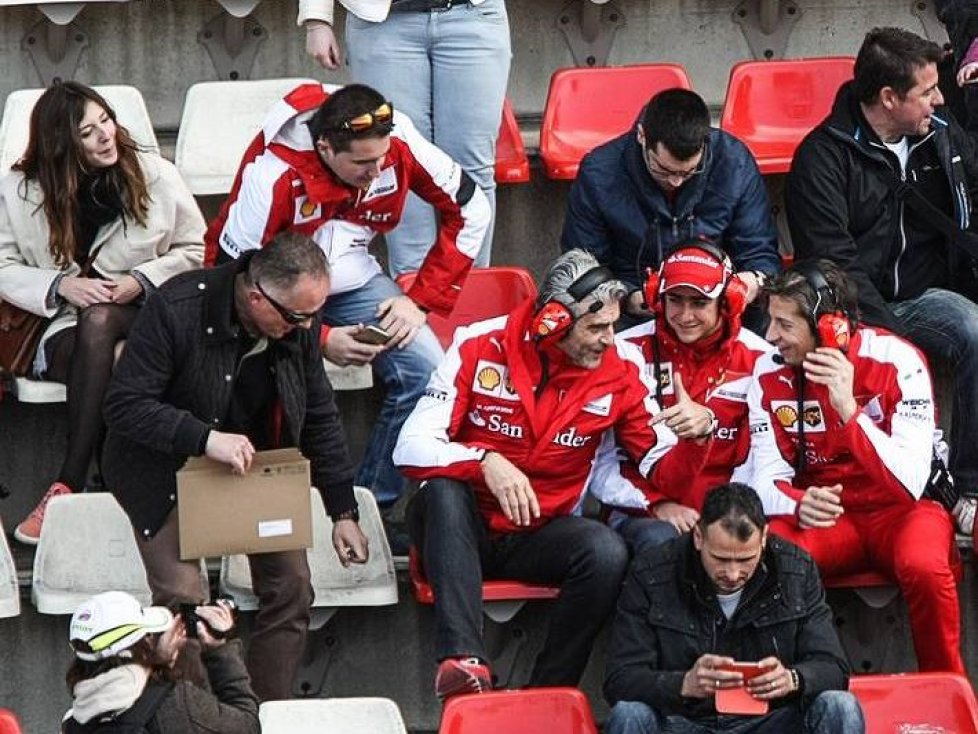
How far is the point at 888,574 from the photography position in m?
5.99

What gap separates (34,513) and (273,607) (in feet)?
3.32

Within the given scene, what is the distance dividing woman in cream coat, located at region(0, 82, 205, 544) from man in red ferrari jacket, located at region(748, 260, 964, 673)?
165 centimetres

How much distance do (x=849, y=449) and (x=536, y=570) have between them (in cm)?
84

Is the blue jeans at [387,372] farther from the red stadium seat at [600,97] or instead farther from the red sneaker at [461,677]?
the red stadium seat at [600,97]

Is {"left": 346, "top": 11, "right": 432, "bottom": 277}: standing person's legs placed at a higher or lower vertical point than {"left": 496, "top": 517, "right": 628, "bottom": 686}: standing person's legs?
higher

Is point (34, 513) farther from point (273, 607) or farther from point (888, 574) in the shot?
point (888, 574)

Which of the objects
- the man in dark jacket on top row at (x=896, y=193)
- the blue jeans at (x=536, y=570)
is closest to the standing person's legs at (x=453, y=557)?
the blue jeans at (x=536, y=570)

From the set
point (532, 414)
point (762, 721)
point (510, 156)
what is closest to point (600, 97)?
point (510, 156)

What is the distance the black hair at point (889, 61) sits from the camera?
6.61 meters

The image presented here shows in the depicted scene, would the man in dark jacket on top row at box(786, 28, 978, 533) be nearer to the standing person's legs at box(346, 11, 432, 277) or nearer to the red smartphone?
the standing person's legs at box(346, 11, 432, 277)

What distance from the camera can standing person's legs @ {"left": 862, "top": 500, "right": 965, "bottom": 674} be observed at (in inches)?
230

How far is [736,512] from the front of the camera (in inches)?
211

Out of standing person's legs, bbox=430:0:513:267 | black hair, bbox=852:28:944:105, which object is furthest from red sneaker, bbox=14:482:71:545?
black hair, bbox=852:28:944:105

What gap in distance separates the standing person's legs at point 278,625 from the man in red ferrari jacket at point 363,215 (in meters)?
0.65
